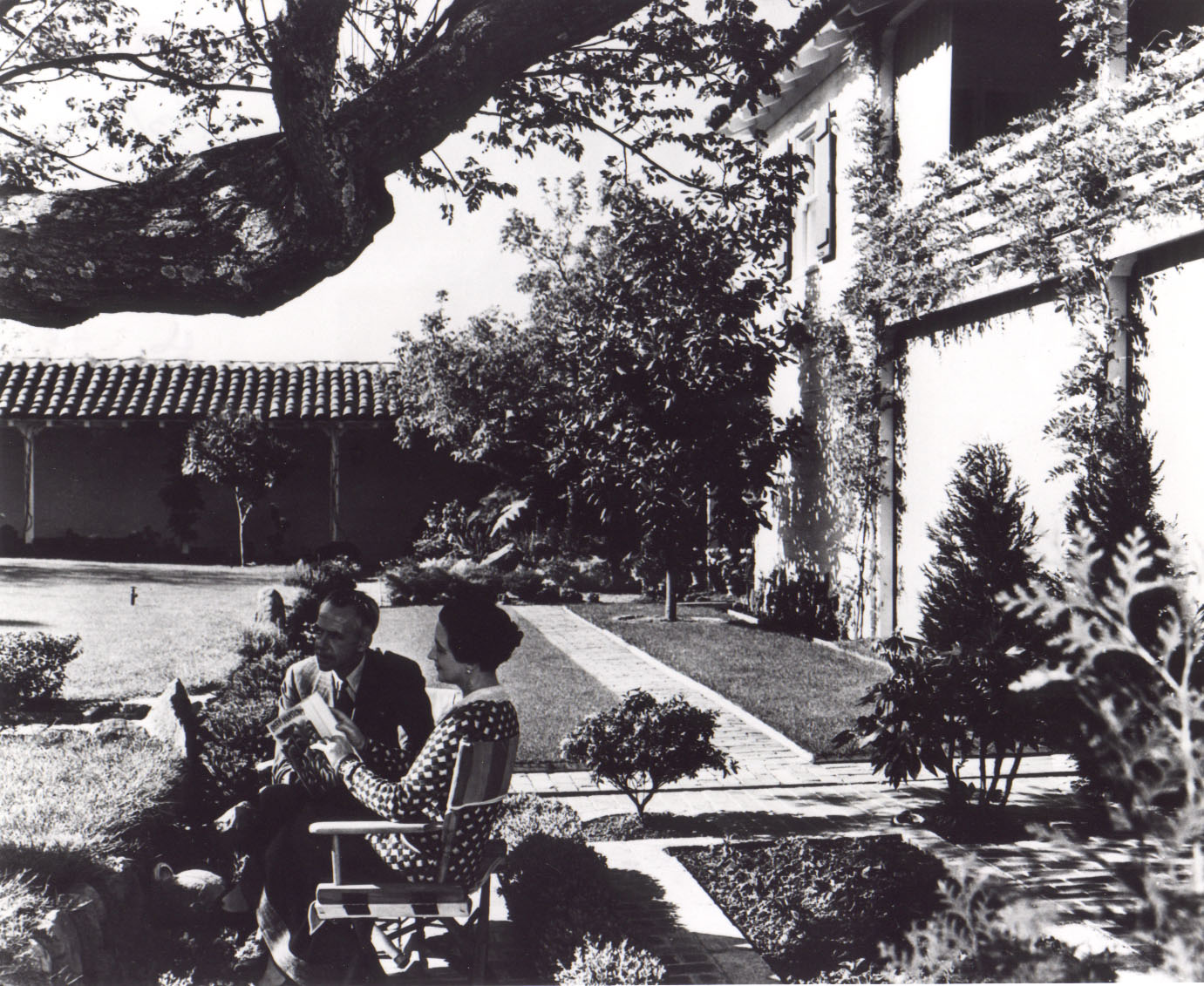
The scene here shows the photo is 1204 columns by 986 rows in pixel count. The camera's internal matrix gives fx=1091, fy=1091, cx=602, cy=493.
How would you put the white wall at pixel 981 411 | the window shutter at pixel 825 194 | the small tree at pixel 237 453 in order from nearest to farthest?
the white wall at pixel 981 411
the window shutter at pixel 825 194
the small tree at pixel 237 453

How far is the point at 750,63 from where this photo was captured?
6.13 meters

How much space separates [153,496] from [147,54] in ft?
52.9

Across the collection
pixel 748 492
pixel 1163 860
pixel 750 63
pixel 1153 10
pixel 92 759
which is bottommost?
pixel 92 759

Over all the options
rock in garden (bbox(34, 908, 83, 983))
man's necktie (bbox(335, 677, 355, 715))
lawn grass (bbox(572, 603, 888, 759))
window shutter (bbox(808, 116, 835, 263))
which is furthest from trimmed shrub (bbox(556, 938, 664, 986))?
window shutter (bbox(808, 116, 835, 263))

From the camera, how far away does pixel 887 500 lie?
1185 cm

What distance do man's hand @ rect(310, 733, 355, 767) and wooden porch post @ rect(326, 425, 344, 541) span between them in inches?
707

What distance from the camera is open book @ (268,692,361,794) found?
3879 millimetres

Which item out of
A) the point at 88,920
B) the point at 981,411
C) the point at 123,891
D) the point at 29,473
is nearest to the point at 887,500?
the point at 981,411

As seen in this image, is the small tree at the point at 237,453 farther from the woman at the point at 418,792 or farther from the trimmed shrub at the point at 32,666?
the woman at the point at 418,792

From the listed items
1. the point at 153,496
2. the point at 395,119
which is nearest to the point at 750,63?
the point at 395,119

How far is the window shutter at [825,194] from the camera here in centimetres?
1314

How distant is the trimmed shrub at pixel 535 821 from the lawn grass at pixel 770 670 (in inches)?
105

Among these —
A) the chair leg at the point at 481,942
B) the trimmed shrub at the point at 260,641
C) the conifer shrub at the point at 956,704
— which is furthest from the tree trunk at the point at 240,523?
the chair leg at the point at 481,942

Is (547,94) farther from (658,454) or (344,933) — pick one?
(658,454)
